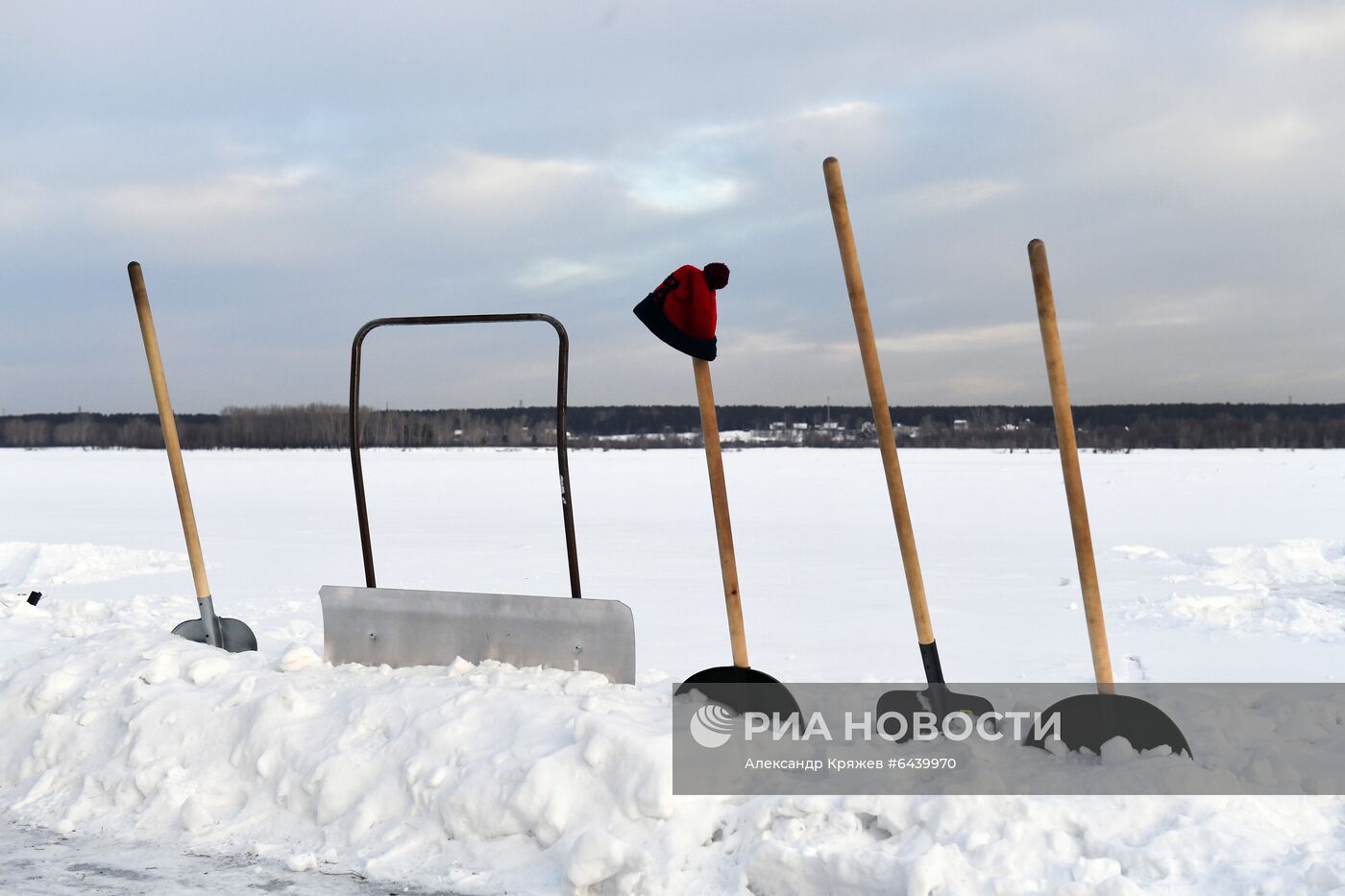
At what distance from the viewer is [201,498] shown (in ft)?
Result: 64.1

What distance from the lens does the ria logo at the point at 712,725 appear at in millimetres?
3055

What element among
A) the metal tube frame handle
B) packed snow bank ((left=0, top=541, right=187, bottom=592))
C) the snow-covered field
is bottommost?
the snow-covered field

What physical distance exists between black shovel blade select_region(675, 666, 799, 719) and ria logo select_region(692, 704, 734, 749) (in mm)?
102

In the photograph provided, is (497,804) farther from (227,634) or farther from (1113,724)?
(227,634)

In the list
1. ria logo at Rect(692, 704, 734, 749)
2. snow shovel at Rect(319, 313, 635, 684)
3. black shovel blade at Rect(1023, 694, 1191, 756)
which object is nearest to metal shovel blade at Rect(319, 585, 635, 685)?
snow shovel at Rect(319, 313, 635, 684)

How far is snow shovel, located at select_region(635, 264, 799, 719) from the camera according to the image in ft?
11.1

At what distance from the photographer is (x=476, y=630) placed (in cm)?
388

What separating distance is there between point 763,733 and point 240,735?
1711 millimetres

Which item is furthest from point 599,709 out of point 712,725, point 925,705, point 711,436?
point 925,705

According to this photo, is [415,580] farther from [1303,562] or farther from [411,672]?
[1303,562]

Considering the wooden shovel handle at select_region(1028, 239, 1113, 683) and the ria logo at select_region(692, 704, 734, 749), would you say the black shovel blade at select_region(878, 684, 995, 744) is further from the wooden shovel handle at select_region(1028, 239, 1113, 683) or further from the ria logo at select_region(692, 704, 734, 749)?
the ria logo at select_region(692, 704, 734, 749)

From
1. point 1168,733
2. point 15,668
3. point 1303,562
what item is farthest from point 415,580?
point 1303,562

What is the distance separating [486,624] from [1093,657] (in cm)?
209

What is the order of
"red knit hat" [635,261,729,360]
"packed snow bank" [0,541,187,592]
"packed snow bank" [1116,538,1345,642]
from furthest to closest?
"packed snow bank" [0,541,187,592] < "packed snow bank" [1116,538,1345,642] < "red knit hat" [635,261,729,360]
